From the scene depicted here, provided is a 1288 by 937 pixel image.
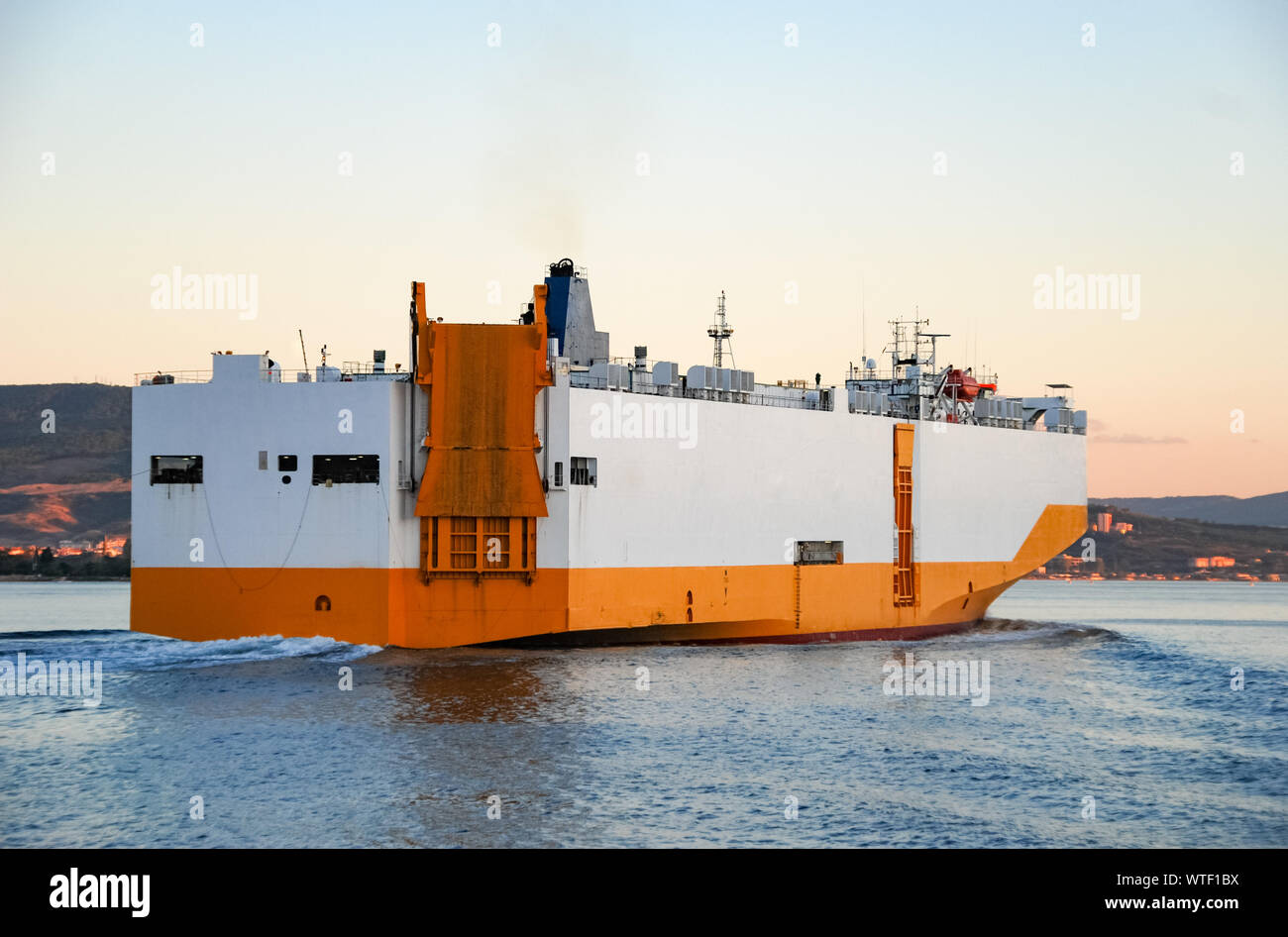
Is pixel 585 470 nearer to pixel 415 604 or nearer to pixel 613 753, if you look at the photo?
pixel 415 604

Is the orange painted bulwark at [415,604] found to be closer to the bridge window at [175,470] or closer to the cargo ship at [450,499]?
the cargo ship at [450,499]

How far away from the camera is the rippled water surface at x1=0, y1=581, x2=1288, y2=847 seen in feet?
47.3

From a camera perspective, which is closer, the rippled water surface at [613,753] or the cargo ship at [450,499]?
the rippled water surface at [613,753]

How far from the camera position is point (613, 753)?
18.1 m

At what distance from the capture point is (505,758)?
1728 centimetres

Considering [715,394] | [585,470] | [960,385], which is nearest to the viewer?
[585,470]

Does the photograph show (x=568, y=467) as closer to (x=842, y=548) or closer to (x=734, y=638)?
(x=734, y=638)

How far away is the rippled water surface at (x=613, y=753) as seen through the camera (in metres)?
14.4

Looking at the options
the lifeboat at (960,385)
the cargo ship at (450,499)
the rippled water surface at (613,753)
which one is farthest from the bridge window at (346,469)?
the lifeboat at (960,385)

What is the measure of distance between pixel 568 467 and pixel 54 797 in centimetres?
1286

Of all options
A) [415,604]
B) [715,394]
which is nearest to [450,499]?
[415,604]

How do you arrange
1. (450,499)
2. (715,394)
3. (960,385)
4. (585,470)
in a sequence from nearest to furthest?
1. (450,499)
2. (585,470)
3. (715,394)
4. (960,385)

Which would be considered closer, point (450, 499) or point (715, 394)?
point (450, 499)
